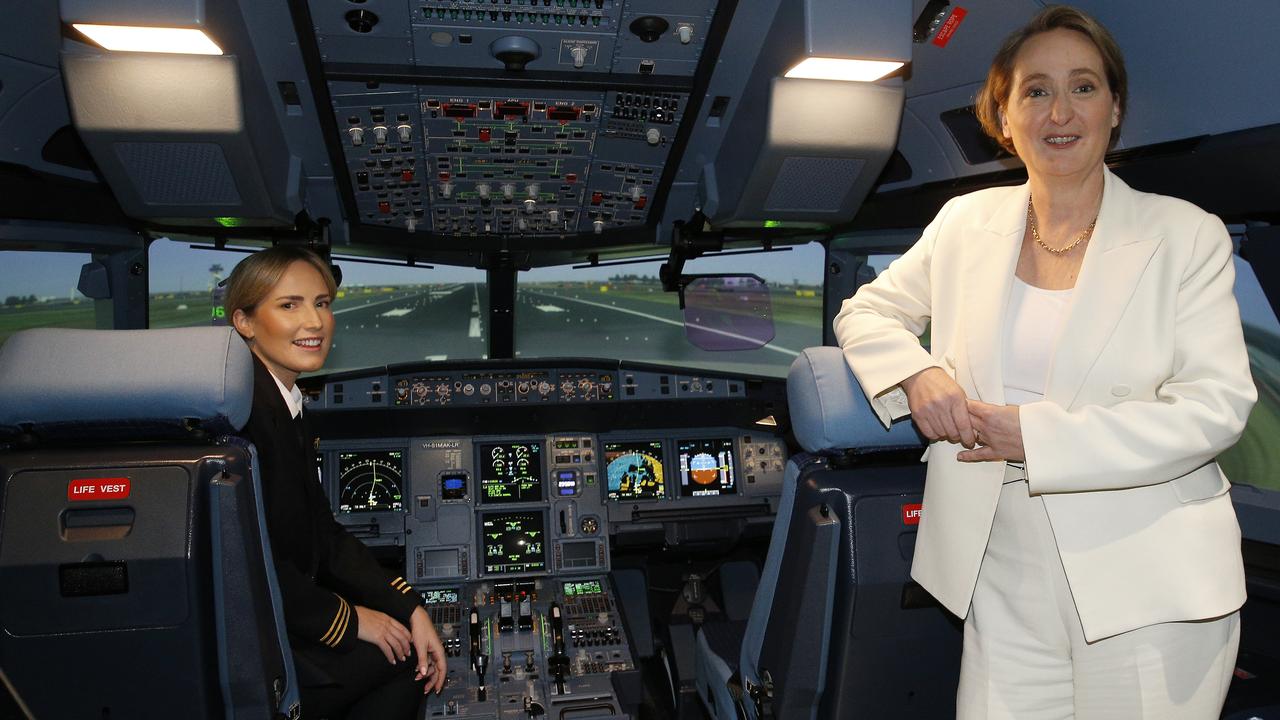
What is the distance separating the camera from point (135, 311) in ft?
11.7

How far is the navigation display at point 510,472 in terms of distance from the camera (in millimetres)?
3664

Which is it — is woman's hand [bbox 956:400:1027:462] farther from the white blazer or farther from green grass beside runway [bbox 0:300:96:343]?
green grass beside runway [bbox 0:300:96:343]

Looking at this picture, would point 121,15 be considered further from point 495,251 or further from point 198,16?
point 495,251

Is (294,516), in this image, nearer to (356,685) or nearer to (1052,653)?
(356,685)

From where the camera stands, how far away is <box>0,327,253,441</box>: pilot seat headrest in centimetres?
149

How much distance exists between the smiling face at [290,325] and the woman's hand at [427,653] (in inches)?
31.3

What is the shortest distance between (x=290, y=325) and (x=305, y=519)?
0.48 meters

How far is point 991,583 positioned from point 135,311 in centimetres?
361

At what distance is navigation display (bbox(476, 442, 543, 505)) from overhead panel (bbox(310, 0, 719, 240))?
1.07m

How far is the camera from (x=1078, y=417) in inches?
45.4

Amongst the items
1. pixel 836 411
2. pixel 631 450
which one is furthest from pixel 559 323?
pixel 836 411

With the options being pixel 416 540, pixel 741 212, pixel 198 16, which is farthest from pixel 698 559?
pixel 198 16

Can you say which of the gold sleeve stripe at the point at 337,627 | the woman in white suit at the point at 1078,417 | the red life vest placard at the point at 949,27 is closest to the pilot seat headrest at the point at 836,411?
the woman in white suit at the point at 1078,417

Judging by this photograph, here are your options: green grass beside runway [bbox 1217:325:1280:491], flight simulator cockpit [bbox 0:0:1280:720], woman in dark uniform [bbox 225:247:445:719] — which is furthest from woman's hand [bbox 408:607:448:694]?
green grass beside runway [bbox 1217:325:1280:491]
